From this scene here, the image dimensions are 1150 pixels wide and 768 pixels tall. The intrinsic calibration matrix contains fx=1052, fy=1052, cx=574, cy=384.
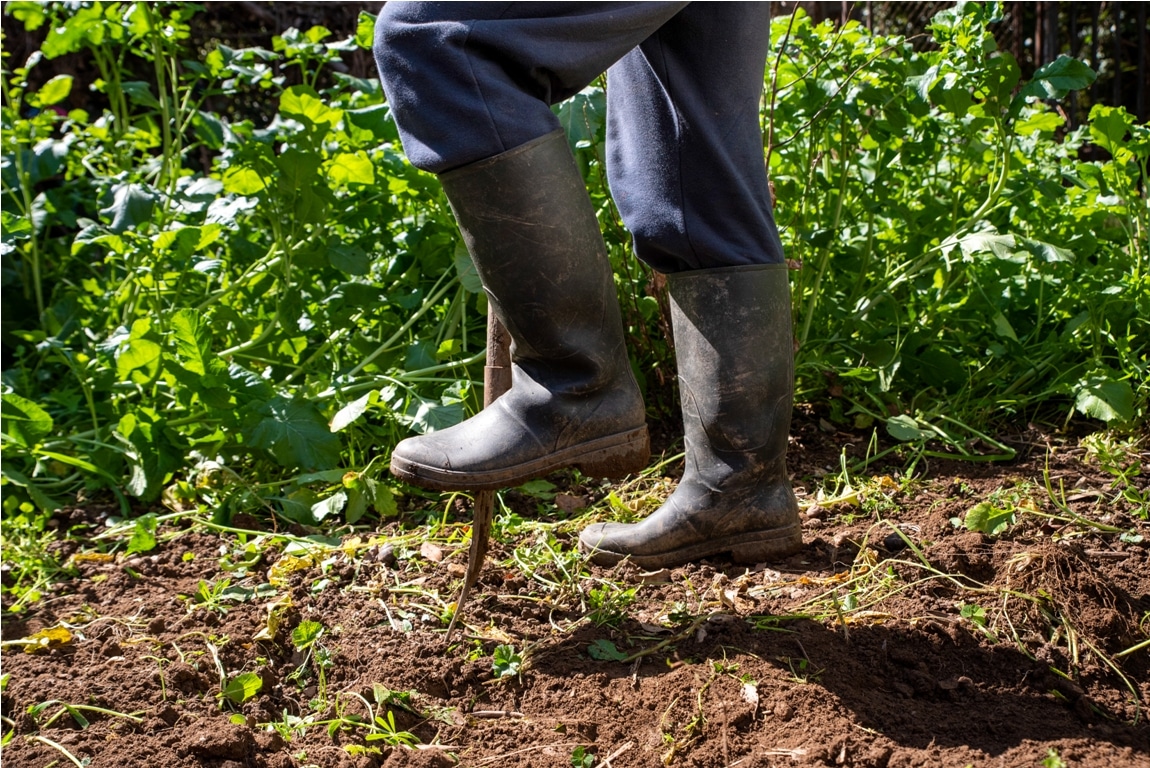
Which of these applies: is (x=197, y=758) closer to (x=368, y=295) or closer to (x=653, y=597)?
(x=653, y=597)

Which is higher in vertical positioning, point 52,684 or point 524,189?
Answer: point 524,189

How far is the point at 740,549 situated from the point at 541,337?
2.00 feet

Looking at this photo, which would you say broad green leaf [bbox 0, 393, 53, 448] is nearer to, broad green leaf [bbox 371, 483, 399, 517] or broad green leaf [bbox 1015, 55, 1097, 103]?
broad green leaf [bbox 371, 483, 399, 517]

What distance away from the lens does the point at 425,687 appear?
1637mm

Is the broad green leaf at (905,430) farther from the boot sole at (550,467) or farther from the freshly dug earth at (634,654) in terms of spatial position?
the boot sole at (550,467)

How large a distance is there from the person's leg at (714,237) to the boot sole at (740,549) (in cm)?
3

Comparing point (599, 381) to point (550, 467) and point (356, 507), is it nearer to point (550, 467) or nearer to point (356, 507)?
point (550, 467)

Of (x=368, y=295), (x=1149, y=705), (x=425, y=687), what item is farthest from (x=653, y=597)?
(x=368, y=295)

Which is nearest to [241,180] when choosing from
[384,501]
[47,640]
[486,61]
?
[384,501]

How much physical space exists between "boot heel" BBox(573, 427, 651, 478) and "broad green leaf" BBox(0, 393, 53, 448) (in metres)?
1.51

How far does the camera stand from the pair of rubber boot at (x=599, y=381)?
61.2 inches

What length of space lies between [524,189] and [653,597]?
2.57 ft

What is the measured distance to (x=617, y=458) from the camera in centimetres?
174

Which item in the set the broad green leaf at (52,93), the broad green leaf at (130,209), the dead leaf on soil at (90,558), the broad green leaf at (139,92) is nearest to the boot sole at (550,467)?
the dead leaf on soil at (90,558)
